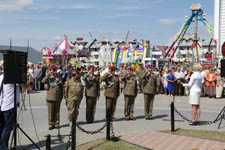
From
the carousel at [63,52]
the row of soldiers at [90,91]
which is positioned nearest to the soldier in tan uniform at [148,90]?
the row of soldiers at [90,91]

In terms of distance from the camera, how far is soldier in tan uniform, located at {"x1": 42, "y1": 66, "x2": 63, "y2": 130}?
919cm

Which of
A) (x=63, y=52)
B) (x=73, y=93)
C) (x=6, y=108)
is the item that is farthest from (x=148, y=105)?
Answer: (x=63, y=52)

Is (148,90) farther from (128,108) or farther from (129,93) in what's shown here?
(128,108)

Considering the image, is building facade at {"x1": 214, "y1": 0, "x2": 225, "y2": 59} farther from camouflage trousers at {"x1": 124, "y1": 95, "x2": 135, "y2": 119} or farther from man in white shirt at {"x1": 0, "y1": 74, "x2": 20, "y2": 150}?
man in white shirt at {"x1": 0, "y1": 74, "x2": 20, "y2": 150}

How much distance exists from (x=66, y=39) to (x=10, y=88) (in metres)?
23.5

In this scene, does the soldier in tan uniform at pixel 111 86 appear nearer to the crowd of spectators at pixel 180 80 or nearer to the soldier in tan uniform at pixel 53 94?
the soldier in tan uniform at pixel 53 94

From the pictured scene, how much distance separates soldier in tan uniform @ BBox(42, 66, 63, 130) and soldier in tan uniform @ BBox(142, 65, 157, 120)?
3170 millimetres

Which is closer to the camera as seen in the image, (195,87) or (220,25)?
(195,87)

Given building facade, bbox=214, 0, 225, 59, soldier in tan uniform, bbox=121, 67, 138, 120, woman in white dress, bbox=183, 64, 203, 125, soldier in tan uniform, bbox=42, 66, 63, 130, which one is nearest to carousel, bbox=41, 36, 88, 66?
building facade, bbox=214, 0, 225, 59

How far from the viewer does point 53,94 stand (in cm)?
921

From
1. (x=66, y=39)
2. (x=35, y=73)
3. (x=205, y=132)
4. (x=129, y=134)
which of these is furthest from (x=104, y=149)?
(x=66, y=39)

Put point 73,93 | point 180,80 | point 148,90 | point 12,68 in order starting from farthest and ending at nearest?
point 180,80
point 148,90
point 73,93
point 12,68

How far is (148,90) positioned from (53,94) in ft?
11.5

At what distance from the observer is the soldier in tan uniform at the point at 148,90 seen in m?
10.8
